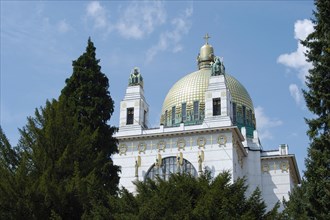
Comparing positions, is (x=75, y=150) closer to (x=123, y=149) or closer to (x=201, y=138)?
(x=201, y=138)

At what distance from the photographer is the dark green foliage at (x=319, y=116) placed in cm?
1811

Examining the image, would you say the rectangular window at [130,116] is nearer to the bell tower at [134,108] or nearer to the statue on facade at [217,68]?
the bell tower at [134,108]

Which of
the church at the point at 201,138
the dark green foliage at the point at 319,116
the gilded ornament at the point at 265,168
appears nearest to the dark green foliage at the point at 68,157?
the dark green foliage at the point at 319,116

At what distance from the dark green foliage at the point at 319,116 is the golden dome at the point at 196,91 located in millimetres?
31707

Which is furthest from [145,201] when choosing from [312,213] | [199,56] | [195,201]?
[199,56]

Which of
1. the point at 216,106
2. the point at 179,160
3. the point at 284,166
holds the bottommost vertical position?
the point at 179,160

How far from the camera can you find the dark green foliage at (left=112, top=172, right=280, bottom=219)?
64.1ft

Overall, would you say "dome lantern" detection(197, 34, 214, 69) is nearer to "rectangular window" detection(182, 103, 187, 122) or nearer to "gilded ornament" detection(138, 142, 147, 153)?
"rectangular window" detection(182, 103, 187, 122)

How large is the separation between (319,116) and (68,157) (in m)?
10.2

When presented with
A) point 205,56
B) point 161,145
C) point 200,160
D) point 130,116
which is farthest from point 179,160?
point 205,56

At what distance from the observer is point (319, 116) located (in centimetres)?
1930

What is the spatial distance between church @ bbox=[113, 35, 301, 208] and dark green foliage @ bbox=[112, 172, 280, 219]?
20737 mm

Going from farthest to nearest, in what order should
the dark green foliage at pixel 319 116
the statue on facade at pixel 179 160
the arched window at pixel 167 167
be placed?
the arched window at pixel 167 167 → the statue on facade at pixel 179 160 → the dark green foliage at pixel 319 116

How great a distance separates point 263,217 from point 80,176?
24.7ft
